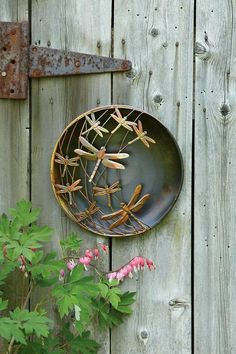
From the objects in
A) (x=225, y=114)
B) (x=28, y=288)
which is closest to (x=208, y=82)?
(x=225, y=114)

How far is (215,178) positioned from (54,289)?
1.92 ft

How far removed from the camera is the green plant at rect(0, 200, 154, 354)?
171 centimetres

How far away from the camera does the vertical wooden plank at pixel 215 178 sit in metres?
1.99

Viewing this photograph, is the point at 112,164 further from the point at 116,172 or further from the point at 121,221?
the point at 121,221

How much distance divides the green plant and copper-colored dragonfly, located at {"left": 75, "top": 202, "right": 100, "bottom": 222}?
10 centimetres

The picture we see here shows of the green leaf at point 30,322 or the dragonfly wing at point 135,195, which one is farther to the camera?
the dragonfly wing at point 135,195

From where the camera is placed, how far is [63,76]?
201cm

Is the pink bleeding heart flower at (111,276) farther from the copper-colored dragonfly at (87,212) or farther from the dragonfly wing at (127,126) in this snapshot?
the dragonfly wing at (127,126)

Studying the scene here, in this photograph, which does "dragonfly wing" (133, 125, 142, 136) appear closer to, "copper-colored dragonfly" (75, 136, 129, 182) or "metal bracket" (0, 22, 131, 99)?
"copper-colored dragonfly" (75, 136, 129, 182)

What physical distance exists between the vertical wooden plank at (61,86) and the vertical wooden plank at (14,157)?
27 mm

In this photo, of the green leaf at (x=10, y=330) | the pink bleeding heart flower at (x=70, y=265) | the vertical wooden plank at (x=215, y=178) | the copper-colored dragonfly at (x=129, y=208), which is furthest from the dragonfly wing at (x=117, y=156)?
the green leaf at (x=10, y=330)

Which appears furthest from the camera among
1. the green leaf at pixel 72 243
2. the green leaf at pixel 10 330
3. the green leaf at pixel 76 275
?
the green leaf at pixel 72 243

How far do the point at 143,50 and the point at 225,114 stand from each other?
306mm

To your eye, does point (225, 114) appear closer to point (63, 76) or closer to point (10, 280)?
point (63, 76)
